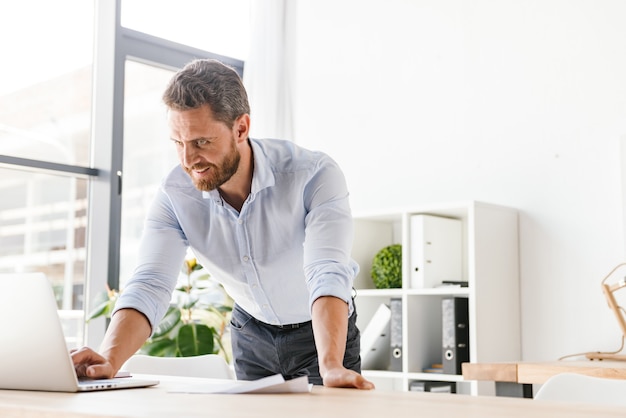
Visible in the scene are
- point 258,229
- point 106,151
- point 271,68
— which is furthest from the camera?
point 271,68

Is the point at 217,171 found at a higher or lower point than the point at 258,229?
higher

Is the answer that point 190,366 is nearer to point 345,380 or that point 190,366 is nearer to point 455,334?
point 345,380

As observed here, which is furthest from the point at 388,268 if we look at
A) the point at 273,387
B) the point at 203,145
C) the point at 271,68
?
the point at 273,387

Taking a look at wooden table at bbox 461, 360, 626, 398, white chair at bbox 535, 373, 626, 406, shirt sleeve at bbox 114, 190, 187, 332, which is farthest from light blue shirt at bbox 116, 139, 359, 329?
wooden table at bbox 461, 360, 626, 398

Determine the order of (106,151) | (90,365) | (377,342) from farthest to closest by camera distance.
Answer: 1. (106,151)
2. (377,342)
3. (90,365)

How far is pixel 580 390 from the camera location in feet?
5.45

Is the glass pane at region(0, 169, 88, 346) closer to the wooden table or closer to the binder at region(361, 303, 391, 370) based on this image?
the binder at region(361, 303, 391, 370)

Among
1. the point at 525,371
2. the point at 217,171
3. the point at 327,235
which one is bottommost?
the point at 525,371

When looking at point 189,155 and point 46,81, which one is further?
point 46,81

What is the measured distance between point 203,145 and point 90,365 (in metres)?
0.57

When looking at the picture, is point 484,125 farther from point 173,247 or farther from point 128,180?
point 173,247

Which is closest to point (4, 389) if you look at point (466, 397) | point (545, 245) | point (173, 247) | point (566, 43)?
point (173, 247)

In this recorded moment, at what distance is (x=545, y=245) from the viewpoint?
357 centimetres

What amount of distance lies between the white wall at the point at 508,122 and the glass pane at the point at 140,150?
809 mm
